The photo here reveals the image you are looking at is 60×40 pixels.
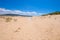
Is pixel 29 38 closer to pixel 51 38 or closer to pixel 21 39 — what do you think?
pixel 21 39

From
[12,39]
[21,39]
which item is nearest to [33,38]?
[21,39]

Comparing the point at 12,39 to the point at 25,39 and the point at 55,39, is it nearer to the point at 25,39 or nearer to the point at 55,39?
the point at 25,39

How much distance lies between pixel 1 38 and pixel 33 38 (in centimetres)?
162

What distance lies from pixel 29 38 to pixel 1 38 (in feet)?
4.68

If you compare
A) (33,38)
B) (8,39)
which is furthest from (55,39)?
(8,39)

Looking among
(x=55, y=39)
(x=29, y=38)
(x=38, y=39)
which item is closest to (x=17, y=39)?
(x=29, y=38)

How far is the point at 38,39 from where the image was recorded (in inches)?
240

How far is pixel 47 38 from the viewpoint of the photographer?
249 inches

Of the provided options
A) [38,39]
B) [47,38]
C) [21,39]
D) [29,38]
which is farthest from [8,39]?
[47,38]

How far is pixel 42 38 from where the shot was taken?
6344mm

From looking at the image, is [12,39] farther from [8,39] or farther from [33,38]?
[33,38]

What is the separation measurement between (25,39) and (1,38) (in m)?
1.21

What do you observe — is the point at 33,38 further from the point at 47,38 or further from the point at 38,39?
the point at 47,38

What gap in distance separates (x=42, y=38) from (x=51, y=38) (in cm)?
47
